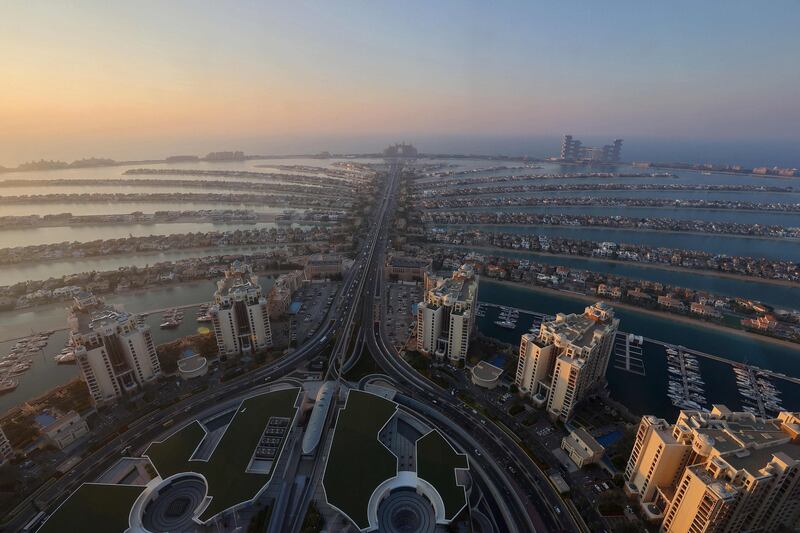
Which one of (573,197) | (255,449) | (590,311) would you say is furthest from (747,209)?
(255,449)

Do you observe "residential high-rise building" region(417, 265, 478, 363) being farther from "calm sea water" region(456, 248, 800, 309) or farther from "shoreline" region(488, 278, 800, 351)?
"calm sea water" region(456, 248, 800, 309)

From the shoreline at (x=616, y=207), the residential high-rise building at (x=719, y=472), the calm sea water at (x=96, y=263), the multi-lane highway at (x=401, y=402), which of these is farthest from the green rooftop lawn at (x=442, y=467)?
the shoreline at (x=616, y=207)

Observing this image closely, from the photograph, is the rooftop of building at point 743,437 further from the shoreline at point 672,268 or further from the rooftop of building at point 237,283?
the shoreline at point 672,268

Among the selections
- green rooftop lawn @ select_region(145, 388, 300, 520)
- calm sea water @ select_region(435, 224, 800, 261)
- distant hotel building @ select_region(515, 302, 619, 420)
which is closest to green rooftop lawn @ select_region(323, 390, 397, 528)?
green rooftop lawn @ select_region(145, 388, 300, 520)

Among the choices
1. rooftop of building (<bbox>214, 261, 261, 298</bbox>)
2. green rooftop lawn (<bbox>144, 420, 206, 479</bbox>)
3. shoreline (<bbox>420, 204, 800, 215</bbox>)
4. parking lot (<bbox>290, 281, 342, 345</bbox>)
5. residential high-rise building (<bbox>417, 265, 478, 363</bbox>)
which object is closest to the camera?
green rooftop lawn (<bbox>144, 420, 206, 479</bbox>)

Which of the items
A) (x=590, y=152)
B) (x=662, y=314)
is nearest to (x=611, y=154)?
(x=590, y=152)

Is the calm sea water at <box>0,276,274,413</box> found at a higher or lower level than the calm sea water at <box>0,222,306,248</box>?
lower

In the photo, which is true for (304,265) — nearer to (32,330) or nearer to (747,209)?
(32,330)
